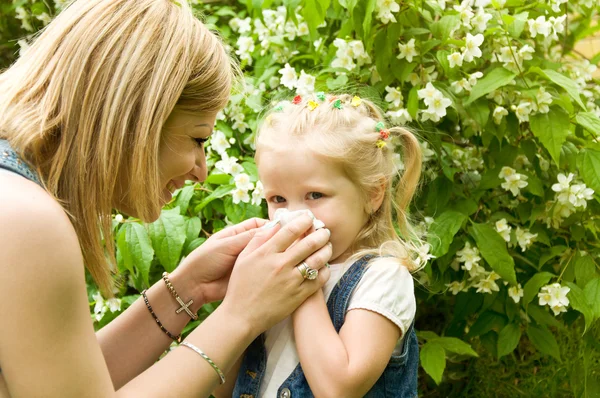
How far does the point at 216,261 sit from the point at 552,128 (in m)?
1.18

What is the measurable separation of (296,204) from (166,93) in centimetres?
43

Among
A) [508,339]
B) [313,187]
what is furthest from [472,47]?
[508,339]

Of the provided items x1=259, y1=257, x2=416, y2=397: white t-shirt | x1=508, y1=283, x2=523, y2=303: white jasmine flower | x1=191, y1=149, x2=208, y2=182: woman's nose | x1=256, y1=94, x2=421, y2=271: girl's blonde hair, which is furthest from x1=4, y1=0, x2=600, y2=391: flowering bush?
x1=191, y1=149, x2=208, y2=182: woman's nose

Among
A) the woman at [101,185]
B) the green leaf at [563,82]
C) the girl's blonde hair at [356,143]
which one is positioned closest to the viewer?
the woman at [101,185]

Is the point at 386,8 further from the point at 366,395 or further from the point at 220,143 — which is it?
the point at 366,395

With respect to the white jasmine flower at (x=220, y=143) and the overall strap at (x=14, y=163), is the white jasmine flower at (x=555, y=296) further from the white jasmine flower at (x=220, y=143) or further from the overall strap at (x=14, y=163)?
the overall strap at (x=14, y=163)

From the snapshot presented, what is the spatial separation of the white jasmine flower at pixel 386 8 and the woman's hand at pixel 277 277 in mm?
941

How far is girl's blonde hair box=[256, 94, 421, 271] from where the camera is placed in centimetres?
187

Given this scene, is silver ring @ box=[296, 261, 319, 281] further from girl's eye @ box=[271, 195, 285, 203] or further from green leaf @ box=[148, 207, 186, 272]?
green leaf @ box=[148, 207, 186, 272]

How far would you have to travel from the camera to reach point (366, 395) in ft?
5.99

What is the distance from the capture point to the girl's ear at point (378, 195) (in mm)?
1945

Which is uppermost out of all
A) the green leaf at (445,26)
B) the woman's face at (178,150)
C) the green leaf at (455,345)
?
the woman's face at (178,150)

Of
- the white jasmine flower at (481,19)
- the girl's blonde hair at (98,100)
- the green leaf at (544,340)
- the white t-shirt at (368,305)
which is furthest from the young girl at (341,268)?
the green leaf at (544,340)

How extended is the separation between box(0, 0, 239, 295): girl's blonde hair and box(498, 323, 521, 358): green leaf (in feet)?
4.76
